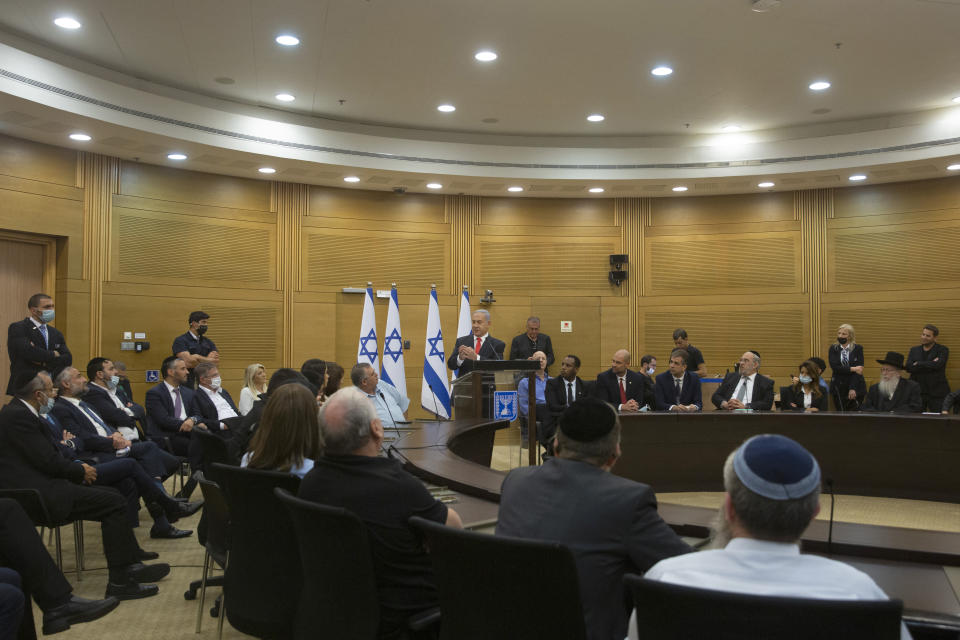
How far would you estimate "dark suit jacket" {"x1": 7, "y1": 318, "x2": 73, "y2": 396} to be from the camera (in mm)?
7511

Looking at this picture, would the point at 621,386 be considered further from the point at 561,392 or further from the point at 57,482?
the point at 57,482

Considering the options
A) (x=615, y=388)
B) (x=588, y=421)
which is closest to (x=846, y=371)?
(x=615, y=388)

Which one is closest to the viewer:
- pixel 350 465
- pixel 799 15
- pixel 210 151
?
pixel 350 465

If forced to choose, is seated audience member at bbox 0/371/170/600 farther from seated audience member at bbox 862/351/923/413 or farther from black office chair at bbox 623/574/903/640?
seated audience member at bbox 862/351/923/413

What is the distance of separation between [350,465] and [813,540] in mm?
1396

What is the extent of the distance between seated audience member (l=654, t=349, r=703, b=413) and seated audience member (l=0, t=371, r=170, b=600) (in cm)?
545

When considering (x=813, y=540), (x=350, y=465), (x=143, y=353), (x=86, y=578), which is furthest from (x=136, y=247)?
(x=813, y=540)

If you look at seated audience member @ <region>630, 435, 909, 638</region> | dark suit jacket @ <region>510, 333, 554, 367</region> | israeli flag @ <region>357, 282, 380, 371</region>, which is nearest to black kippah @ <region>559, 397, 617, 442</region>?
seated audience member @ <region>630, 435, 909, 638</region>

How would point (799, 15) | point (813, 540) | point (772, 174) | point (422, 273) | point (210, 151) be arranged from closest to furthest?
point (813, 540) < point (799, 15) < point (210, 151) < point (772, 174) < point (422, 273)

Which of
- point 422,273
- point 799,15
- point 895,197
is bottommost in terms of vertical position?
point 422,273

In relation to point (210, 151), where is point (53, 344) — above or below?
below

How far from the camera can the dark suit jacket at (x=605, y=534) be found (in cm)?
196

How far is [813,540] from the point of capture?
231cm

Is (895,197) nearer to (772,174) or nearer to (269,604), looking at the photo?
(772,174)
